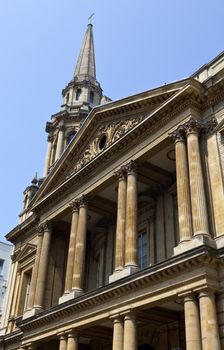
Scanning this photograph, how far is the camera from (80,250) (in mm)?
21234

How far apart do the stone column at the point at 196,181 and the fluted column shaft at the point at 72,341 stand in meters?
7.91

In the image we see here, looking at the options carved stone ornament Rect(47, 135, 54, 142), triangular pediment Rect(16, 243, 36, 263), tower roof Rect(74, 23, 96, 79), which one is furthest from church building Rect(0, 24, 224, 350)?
tower roof Rect(74, 23, 96, 79)

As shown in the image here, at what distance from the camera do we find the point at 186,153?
1755 centimetres

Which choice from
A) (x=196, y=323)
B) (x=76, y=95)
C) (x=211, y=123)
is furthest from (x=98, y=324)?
(x=76, y=95)

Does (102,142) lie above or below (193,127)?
above

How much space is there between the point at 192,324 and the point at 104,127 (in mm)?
12417

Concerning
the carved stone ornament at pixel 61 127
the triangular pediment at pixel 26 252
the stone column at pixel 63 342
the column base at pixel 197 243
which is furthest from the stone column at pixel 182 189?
the carved stone ornament at pixel 61 127

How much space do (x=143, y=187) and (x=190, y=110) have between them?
594 centimetres

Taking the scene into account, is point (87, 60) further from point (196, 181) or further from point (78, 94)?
point (196, 181)

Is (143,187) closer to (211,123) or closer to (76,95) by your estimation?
(211,123)

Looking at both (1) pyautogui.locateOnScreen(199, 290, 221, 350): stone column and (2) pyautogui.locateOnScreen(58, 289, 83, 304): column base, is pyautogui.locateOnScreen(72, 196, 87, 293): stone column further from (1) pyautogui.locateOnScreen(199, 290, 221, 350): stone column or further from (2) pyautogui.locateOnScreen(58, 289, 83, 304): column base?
(1) pyautogui.locateOnScreen(199, 290, 221, 350): stone column

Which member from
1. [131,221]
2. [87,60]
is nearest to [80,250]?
[131,221]

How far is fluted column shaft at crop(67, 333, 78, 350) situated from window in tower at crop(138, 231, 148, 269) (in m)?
4.61

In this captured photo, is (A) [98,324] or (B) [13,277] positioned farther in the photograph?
(B) [13,277]
